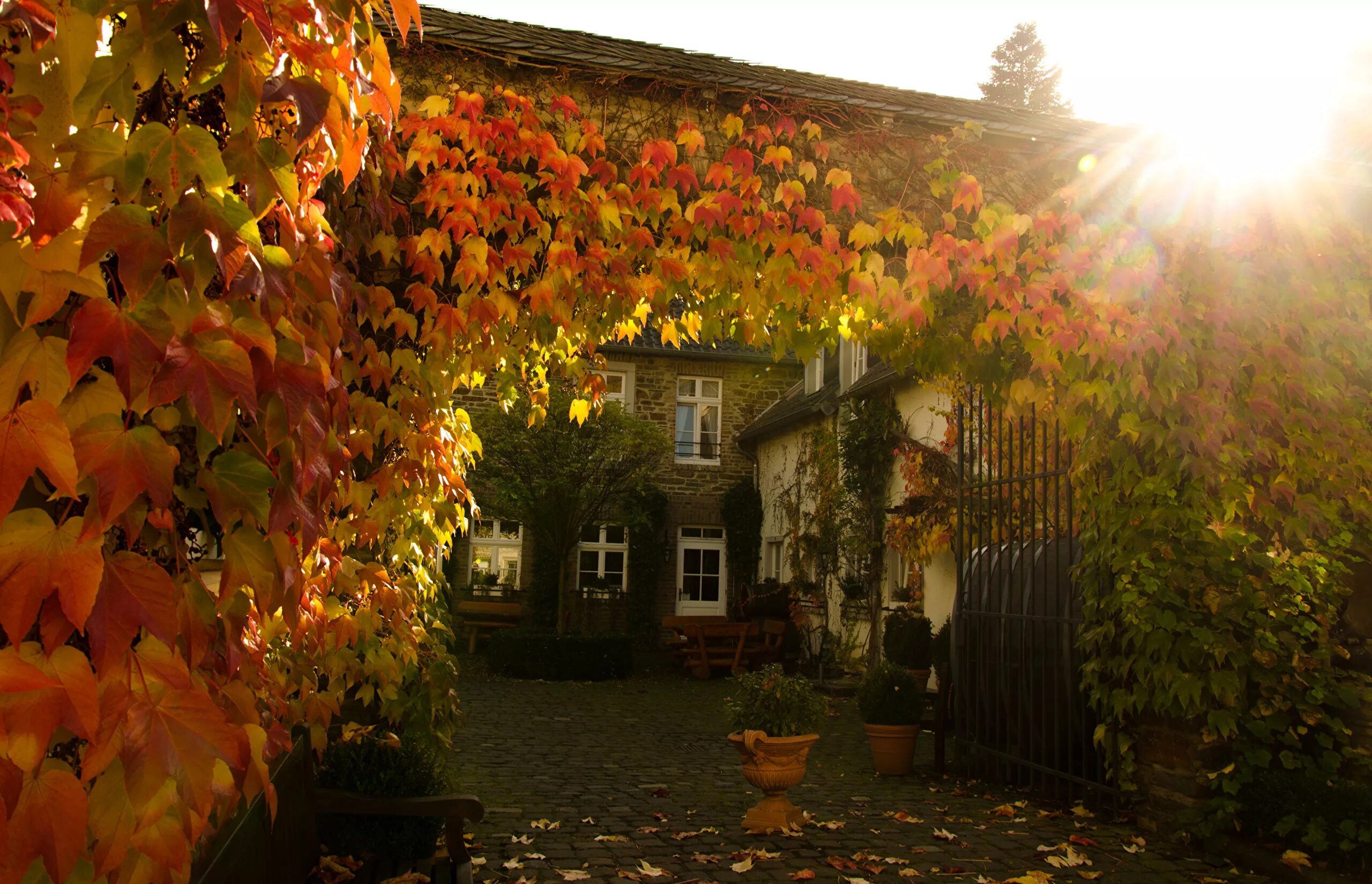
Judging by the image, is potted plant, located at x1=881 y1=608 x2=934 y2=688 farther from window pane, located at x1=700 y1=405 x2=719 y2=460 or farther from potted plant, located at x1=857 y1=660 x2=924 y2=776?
window pane, located at x1=700 y1=405 x2=719 y2=460

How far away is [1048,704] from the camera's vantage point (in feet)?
23.1

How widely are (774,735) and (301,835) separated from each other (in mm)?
3468

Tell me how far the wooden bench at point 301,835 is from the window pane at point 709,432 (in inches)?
606

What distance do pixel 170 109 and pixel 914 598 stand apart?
12.6 m

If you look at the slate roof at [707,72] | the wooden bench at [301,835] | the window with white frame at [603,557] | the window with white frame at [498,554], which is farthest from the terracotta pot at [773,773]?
the window with white frame at [498,554]

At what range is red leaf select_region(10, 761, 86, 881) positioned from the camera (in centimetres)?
105

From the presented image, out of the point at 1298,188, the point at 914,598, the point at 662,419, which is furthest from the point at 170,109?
the point at 662,419

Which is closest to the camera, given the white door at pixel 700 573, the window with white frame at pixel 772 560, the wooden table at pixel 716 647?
the wooden table at pixel 716 647

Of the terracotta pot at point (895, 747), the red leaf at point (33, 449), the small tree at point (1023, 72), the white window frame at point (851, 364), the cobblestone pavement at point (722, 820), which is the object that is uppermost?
the small tree at point (1023, 72)

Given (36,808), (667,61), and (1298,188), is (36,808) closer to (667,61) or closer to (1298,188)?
(667,61)

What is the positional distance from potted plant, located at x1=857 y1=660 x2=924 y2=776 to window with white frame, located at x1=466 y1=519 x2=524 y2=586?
11571 millimetres

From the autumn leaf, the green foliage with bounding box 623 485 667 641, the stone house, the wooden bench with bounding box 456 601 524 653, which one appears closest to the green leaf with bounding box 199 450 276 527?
the autumn leaf

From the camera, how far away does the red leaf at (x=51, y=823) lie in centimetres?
105

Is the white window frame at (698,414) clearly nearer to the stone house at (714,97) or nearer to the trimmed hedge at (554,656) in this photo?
the trimmed hedge at (554,656)
